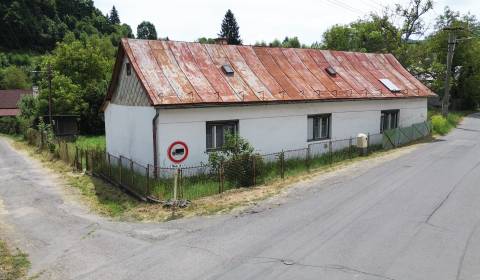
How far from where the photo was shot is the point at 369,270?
7465 millimetres

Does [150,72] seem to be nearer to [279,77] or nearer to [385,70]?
[279,77]

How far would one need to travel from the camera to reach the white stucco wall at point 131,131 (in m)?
16.0

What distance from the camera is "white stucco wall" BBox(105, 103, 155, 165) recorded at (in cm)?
1597

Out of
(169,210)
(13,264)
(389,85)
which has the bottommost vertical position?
(13,264)

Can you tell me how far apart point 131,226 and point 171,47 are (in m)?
9.27

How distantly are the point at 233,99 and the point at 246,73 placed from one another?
272 cm

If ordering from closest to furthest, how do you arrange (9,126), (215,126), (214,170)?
(214,170), (215,126), (9,126)

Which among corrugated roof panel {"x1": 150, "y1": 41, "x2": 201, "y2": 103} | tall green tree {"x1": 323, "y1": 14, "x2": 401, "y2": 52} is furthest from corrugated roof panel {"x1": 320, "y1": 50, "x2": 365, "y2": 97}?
tall green tree {"x1": 323, "y1": 14, "x2": 401, "y2": 52}

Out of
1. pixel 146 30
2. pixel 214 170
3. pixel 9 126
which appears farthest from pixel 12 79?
pixel 214 170

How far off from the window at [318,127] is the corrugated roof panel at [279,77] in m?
1.58

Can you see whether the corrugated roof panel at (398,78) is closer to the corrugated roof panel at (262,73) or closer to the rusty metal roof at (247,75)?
the rusty metal roof at (247,75)

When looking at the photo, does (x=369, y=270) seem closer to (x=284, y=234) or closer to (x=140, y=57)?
(x=284, y=234)

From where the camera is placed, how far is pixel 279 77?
19656 millimetres

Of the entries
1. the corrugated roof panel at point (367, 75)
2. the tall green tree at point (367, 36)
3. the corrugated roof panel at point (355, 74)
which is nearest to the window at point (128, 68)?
the corrugated roof panel at point (355, 74)
